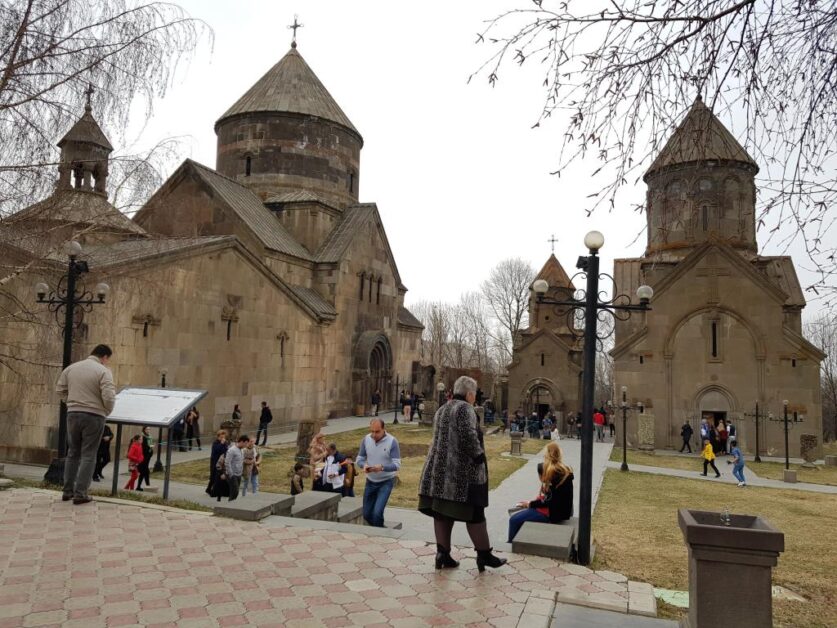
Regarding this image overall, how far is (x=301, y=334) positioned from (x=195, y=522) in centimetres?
1539

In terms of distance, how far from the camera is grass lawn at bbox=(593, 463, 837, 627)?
590 centimetres

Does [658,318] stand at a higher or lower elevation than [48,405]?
higher

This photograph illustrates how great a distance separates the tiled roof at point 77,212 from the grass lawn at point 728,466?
15437mm

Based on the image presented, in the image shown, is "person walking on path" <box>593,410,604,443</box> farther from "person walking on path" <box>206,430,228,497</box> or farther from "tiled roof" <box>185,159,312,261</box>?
"person walking on path" <box>206,430,228,497</box>

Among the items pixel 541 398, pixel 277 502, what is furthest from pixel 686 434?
pixel 277 502

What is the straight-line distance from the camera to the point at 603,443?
24844mm

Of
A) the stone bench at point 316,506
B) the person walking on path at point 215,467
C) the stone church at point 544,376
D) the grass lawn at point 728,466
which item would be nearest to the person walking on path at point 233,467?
the person walking on path at point 215,467

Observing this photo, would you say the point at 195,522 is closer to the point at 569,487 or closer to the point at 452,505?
the point at 452,505

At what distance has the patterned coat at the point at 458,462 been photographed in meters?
4.48

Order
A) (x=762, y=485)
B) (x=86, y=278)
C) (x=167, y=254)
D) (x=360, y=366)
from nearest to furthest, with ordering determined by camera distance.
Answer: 1. (x=86, y=278)
2. (x=167, y=254)
3. (x=762, y=485)
4. (x=360, y=366)

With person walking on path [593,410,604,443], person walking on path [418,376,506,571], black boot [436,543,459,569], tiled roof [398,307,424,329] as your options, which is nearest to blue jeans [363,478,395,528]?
black boot [436,543,459,569]

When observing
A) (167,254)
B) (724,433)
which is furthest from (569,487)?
(724,433)

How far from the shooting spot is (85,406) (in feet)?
20.7

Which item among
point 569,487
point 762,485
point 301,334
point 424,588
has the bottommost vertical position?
point 762,485
